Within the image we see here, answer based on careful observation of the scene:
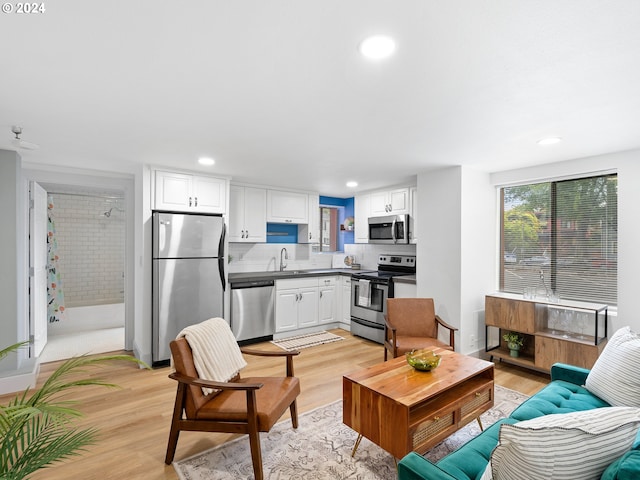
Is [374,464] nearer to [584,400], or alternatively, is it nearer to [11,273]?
[584,400]

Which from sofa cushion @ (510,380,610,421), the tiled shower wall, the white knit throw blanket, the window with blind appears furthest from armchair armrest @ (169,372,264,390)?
the tiled shower wall

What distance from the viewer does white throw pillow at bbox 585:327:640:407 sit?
1.92m

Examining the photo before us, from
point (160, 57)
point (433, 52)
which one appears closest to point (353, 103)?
point (433, 52)

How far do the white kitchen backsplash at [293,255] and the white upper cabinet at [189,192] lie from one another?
0.99m

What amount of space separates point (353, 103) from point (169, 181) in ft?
8.90

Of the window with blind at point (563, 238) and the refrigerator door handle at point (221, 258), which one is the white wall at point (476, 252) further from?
the refrigerator door handle at point (221, 258)

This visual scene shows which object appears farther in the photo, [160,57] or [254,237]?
[254,237]

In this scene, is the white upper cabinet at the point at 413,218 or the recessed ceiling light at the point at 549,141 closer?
the recessed ceiling light at the point at 549,141

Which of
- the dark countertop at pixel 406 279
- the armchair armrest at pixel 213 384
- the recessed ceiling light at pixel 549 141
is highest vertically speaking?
the recessed ceiling light at pixel 549 141

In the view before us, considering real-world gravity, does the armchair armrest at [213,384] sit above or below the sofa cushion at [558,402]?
above

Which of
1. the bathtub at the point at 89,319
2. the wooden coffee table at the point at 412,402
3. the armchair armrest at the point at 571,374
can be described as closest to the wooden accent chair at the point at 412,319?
the wooden coffee table at the point at 412,402

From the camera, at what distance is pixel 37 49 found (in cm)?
154

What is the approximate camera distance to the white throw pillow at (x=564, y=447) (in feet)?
3.41
